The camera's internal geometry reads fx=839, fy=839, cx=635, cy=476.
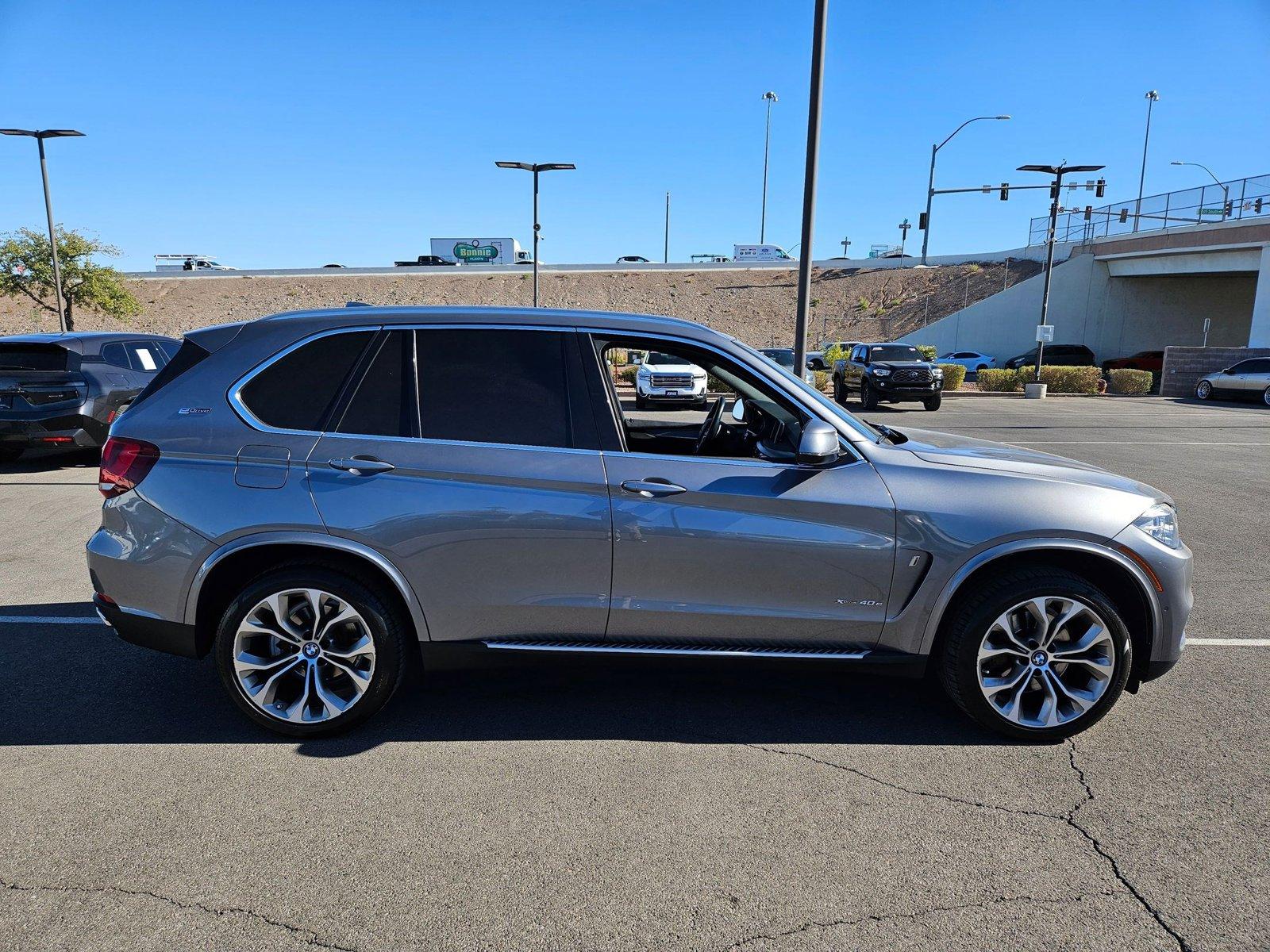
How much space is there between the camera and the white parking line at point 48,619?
504 centimetres

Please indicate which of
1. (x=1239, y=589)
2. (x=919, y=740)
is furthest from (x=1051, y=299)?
(x=919, y=740)

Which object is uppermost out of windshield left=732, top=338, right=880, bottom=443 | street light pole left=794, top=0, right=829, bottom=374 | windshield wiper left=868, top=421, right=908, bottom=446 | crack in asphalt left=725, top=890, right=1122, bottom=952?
street light pole left=794, top=0, right=829, bottom=374

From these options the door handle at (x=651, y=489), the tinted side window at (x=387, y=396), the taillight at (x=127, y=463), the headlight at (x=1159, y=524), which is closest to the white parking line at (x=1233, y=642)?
the headlight at (x=1159, y=524)

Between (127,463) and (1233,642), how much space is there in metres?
5.88

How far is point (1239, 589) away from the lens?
19.6 feet

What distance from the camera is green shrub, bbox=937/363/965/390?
31.0 meters

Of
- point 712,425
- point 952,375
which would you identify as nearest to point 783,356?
point 952,375

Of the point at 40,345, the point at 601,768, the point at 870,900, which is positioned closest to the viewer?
the point at 870,900

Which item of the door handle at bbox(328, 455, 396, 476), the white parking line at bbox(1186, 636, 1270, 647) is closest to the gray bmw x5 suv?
the door handle at bbox(328, 455, 396, 476)

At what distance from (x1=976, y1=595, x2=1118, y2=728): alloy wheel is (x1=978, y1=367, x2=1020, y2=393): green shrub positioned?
1206 inches

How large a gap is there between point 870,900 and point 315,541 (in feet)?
8.05

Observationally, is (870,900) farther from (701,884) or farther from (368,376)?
(368,376)

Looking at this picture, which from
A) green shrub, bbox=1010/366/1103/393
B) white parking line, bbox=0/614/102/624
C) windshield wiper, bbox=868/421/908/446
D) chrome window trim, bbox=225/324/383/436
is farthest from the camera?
green shrub, bbox=1010/366/1103/393

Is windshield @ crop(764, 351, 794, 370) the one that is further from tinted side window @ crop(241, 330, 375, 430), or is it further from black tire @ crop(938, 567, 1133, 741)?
tinted side window @ crop(241, 330, 375, 430)
